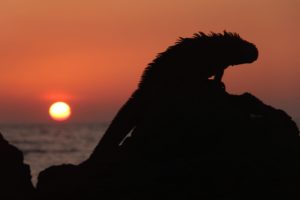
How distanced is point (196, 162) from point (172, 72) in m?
4.84

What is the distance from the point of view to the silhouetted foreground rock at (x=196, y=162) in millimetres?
8625

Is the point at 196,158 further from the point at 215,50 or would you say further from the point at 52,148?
the point at 52,148

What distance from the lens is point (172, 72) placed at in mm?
13453

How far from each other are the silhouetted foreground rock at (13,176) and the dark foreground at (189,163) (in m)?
0.02

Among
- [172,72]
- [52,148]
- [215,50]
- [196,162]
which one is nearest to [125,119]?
[172,72]

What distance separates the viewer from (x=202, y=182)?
28.4ft

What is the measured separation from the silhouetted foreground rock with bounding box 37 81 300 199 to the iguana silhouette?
1.64 m

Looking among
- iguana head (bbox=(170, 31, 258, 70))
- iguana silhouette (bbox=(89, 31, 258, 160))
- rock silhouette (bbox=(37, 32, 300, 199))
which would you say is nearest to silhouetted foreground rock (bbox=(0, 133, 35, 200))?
rock silhouette (bbox=(37, 32, 300, 199))

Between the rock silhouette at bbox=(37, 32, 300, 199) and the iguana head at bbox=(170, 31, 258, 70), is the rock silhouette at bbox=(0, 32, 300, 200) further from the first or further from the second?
the iguana head at bbox=(170, 31, 258, 70)

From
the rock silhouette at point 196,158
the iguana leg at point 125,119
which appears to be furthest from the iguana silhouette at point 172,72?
the rock silhouette at point 196,158

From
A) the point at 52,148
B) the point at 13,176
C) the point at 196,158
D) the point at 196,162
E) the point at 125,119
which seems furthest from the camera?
the point at 52,148

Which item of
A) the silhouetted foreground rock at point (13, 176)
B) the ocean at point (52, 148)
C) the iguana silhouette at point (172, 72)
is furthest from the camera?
the ocean at point (52, 148)

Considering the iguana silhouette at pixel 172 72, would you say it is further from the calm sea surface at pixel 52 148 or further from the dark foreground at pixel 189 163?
the calm sea surface at pixel 52 148

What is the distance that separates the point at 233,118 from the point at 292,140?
916mm
